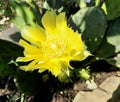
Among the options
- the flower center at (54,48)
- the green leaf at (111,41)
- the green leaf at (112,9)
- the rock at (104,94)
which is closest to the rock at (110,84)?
the rock at (104,94)

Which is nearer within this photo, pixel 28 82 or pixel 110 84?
pixel 28 82

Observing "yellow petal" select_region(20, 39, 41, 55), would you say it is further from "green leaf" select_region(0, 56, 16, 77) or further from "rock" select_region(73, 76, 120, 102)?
"rock" select_region(73, 76, 120, 102)

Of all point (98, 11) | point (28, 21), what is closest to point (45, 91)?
point (28, 21)

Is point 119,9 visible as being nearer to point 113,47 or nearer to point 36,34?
point 113,47

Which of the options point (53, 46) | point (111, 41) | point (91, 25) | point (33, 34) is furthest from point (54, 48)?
point (111, 41)

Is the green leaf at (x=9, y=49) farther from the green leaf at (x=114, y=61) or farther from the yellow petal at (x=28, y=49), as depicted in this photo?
the green leaf at (x=114, y=61)

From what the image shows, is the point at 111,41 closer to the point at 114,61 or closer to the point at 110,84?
the point at 114,61
